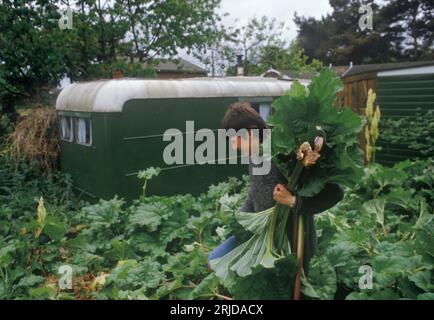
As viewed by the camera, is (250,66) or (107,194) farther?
(250,66)

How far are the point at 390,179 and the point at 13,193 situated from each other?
18.0 feet

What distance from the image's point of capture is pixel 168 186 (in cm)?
652

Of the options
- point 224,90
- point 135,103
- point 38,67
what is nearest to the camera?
point 135,103

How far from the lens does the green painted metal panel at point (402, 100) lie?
779 centimetres

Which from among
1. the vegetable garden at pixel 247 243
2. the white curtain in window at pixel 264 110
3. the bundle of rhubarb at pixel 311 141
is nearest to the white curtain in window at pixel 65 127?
the vegetable garden at pixel 247 243

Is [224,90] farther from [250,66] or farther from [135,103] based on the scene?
[250,66]

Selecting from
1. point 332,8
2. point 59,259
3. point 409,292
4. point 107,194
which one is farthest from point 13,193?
point 332,8

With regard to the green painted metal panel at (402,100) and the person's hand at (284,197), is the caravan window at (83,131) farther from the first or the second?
the green painted metal panel at (402,100)

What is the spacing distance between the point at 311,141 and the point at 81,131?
521 centimetres

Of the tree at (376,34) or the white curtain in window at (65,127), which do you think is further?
the tree at (376,34)

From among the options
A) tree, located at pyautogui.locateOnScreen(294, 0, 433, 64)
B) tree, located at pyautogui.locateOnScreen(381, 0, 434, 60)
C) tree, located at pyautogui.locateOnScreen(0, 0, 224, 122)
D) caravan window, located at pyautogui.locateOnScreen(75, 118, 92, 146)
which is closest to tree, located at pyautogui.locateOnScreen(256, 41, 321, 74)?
tree, located at pyautogui.locateOnScreen(0, 0, 224, 122)

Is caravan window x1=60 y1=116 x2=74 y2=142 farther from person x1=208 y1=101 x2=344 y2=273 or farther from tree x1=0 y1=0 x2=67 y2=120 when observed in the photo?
person x1=208 y1=101 x2=344 y2=273

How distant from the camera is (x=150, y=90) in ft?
20.4

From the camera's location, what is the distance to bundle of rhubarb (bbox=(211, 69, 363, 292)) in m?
2.18
